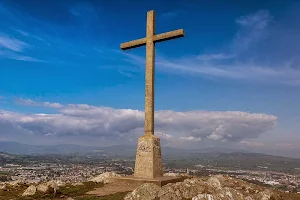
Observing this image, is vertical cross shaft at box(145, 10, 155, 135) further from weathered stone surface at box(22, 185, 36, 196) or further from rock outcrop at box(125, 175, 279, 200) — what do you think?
weathered stone surface at box(22, 185, 36, 196)

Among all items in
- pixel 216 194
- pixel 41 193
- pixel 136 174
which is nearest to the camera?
pixel 216 194

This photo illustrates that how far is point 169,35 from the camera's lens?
22.0 meters

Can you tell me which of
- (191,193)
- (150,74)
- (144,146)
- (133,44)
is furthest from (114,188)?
(133,44)

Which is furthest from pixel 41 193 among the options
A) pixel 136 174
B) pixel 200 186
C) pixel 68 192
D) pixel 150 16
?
pixel 150 16

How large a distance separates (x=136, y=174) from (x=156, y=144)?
2475mm

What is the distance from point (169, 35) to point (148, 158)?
8697 mm

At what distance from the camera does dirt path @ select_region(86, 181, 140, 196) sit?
19.3 meters

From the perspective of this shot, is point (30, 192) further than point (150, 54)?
No

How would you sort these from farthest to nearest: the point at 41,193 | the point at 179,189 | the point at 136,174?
the point at 136,174 → the point at 41,193 → the point at 179,189

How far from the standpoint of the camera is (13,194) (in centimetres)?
1944

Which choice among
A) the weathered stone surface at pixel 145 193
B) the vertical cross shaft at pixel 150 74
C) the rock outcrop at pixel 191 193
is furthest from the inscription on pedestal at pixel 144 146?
the weathered stone surface at pixel 145 193

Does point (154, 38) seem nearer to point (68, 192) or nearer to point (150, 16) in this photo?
point (150, 16)

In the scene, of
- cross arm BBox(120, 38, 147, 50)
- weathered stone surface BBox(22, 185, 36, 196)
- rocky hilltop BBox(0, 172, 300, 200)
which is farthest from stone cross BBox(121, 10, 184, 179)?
weathered stone surface BBox(22, 185, 36, 196)

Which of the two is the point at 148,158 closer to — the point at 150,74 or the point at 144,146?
the point at 144,146
